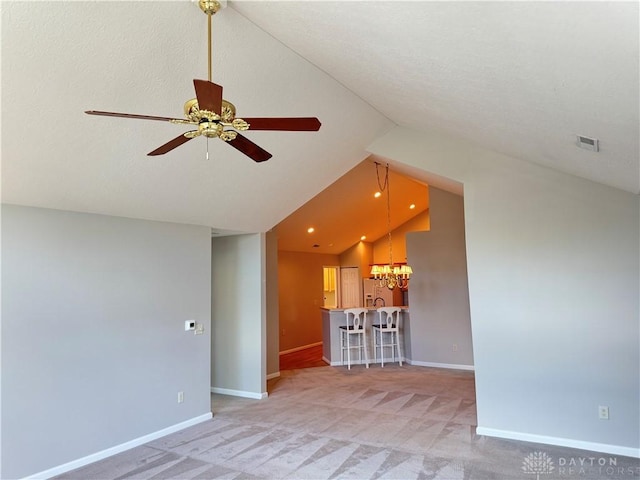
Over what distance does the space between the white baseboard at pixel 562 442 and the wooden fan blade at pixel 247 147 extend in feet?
12.2

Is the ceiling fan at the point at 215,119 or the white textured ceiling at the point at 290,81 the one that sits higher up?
the white textured ceiling at the point at 290,81

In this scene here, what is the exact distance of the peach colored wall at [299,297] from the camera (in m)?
9.65

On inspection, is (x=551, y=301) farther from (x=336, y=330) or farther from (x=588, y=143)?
(x=336, y=330)

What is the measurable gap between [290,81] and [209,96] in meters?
1.76

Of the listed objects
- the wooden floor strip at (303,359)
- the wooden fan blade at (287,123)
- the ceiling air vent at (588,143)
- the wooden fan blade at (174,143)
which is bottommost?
the wooden floor strip at (303,359)

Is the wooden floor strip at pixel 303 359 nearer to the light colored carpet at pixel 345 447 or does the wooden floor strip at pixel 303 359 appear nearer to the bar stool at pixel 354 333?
the bar stool at pixel 354 333

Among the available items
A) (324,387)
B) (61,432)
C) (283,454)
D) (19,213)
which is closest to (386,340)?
(324,387)

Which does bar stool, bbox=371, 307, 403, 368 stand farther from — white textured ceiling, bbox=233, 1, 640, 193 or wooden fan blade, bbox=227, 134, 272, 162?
wooden fan blade, bbox=227, 134, 272, 162

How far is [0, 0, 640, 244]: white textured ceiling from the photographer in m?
1.94

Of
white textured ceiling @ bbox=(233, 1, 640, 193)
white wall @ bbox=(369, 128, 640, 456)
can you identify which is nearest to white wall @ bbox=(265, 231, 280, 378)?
white wall @ bbox=(369, 128, 640, 456)

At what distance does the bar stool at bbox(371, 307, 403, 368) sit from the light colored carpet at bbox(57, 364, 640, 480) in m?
2.18

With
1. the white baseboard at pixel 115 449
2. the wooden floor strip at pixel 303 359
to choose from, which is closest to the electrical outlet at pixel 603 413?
the white baseboard at pixel 115 449

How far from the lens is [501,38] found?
1.94m

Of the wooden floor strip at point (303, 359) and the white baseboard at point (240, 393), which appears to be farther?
the wooden floor strip at point (303, 359)
